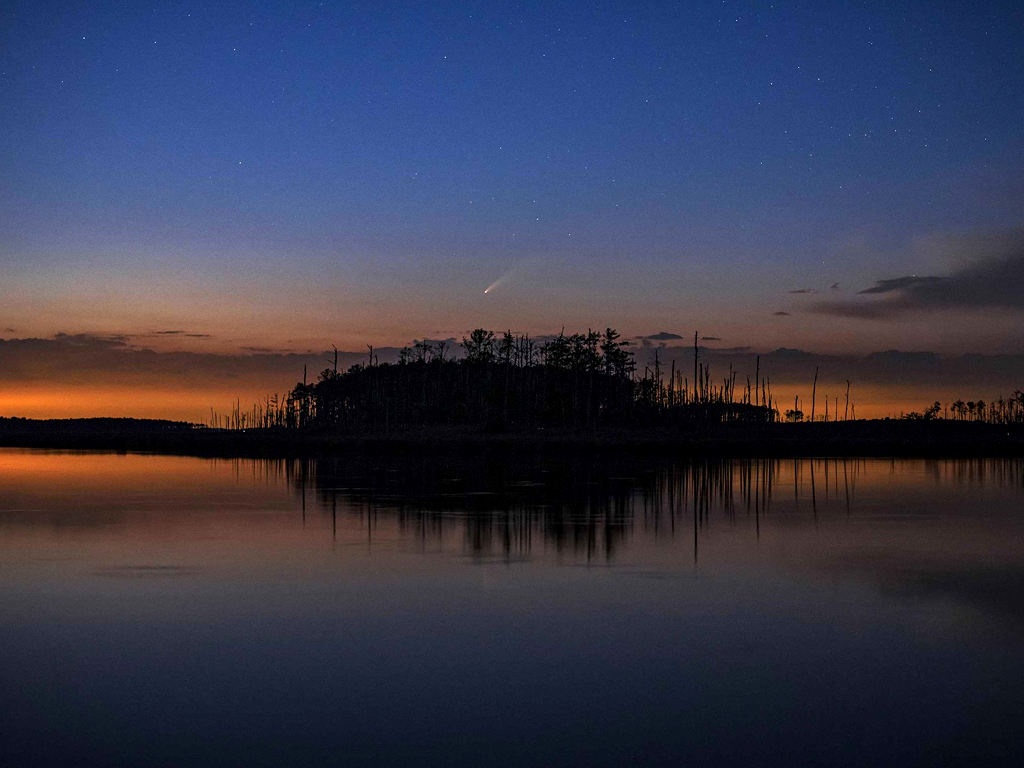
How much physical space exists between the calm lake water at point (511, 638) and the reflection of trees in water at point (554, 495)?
28 centimetres

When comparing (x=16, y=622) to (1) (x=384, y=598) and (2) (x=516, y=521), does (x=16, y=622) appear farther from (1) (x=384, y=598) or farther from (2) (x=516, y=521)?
(2) (x=516, y=521)

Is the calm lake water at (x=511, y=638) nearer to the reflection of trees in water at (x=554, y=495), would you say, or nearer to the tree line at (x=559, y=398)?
the reflection of trees in water at (x=554, y=495)

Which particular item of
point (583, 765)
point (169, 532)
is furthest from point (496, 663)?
point (169, 532)

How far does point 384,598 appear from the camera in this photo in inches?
568

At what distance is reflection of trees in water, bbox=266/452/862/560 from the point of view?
21.7 meters

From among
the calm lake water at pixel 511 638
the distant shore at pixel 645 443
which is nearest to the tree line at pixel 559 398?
the distant shore at pixel 645 443

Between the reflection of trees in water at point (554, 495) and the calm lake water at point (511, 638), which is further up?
the reflection of trees in water at point (554, 495)

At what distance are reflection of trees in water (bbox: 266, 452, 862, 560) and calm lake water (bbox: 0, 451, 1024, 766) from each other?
0.92 ft

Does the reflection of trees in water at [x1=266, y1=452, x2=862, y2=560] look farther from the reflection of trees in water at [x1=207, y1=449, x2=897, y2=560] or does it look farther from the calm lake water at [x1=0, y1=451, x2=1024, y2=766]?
the calm lake water at [x1=0, y1=451, x2=1024, y2=766]

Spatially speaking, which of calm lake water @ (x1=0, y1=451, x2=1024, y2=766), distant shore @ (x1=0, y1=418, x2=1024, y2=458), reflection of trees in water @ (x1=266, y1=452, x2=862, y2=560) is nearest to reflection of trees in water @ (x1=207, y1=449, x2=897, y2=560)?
reflection of trees in water @ (x1=266, y1=452, x2=862, y2=560)

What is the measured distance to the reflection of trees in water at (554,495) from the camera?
2170cm

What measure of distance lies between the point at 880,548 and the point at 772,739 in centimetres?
1293

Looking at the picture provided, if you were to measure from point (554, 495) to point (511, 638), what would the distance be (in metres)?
19.6

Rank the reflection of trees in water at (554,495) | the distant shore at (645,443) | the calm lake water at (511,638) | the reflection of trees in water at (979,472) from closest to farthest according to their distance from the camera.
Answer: the calm lake water at (511,638)
the reflection of trees in water at (554,495)
the reflection of trees in water at (979,472)
the distant shore at (645,443)
